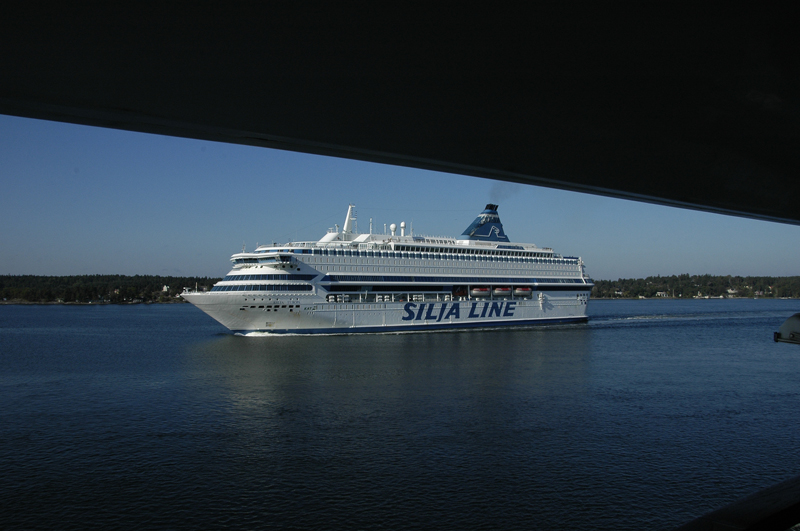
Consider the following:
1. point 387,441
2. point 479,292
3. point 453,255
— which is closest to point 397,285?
point 453,255

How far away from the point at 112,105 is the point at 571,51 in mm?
3528

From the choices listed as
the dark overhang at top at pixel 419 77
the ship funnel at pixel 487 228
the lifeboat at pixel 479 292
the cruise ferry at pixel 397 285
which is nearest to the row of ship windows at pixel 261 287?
the cruise ferry at pixel 397 285

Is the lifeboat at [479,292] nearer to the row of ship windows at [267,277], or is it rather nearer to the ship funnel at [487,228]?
the ship funnel at [487,228]

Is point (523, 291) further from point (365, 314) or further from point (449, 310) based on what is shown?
point (365, 314)

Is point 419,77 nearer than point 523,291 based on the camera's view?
Yes

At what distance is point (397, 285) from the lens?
3672cm

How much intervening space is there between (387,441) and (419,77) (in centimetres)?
982

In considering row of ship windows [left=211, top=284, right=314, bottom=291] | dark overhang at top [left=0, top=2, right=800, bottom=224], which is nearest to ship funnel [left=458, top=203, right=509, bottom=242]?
row of ship windows [left=211, top=284, right=314, bottom=291]

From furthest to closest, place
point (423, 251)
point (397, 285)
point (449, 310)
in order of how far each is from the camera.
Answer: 1. point (423, 251)
2. point (449, 310)
3. point (397, 285)

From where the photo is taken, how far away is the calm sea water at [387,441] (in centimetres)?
930

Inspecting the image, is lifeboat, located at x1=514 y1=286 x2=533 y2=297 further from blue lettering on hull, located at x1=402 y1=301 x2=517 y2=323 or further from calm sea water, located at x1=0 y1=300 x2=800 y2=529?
calm sea water, located at x1=0 y1=300 x2=800 y2=529

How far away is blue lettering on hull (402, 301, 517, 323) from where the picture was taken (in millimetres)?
37000

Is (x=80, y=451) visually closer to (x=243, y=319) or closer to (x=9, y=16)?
(x=9, y=16)

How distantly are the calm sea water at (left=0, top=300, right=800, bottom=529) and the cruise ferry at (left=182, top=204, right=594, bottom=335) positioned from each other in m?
7.80
